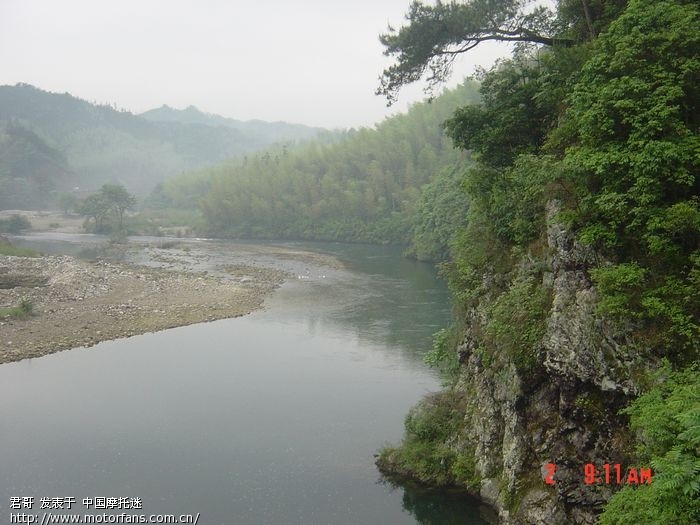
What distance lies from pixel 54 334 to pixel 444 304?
A: 2094cm

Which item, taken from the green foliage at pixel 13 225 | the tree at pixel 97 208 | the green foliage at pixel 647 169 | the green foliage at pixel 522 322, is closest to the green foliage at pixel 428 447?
the green foliage at pixel 522 322

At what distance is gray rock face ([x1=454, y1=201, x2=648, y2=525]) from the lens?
34.6 ft

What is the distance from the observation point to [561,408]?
38.2 feet

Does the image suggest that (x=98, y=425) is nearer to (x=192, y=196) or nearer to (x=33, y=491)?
(x=33, y=491)

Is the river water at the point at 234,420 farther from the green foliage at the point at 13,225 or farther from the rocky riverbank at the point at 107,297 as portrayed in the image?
the green foliage at the point at 13,225

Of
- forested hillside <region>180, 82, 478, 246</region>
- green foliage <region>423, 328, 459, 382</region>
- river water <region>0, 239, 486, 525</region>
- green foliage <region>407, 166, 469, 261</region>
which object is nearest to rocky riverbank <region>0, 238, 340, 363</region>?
river water <region>0, 239, 486, 525</region>

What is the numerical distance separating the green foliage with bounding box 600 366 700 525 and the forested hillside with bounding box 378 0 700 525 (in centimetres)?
2

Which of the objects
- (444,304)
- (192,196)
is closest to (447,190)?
(444,304)

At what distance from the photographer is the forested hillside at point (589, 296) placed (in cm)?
952

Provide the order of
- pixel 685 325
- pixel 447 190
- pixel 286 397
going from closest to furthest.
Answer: pixel 685 325
pixel 286 397
pixel 447 190

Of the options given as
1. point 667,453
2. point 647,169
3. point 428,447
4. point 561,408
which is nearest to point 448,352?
point 428,447

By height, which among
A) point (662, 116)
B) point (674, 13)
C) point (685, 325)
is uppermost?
point (674, 13)

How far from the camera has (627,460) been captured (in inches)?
395
